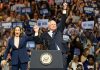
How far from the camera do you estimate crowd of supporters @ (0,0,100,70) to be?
14.0 metres

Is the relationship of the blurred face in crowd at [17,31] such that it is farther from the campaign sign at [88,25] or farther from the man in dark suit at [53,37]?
the campaign sign at [88,25]

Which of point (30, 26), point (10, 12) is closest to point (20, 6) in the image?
point (10, 12)

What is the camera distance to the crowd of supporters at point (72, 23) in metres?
14.0

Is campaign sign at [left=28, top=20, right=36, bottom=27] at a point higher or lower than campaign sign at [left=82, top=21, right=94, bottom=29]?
higher

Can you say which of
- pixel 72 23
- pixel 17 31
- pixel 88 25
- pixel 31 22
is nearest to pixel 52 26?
pixel 17 31

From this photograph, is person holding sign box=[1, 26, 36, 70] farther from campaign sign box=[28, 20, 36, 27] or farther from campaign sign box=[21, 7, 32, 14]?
campaign sign box=[21, 7, 32, 14]

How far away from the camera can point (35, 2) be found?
18.1 m

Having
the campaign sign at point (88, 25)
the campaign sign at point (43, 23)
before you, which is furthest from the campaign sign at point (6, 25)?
the campaign sign at point (88, 25)

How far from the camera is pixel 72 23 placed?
52.7 ft

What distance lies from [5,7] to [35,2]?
50.5 inches

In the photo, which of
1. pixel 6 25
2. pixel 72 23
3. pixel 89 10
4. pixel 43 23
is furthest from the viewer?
pixel 89 10

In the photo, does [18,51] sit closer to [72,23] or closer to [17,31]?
[17,31]

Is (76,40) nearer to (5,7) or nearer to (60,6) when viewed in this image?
(60,6)

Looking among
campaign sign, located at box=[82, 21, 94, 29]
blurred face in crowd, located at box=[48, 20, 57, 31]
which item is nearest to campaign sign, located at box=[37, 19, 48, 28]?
campaign sign, located at box=[82, 21, 94, 29]
